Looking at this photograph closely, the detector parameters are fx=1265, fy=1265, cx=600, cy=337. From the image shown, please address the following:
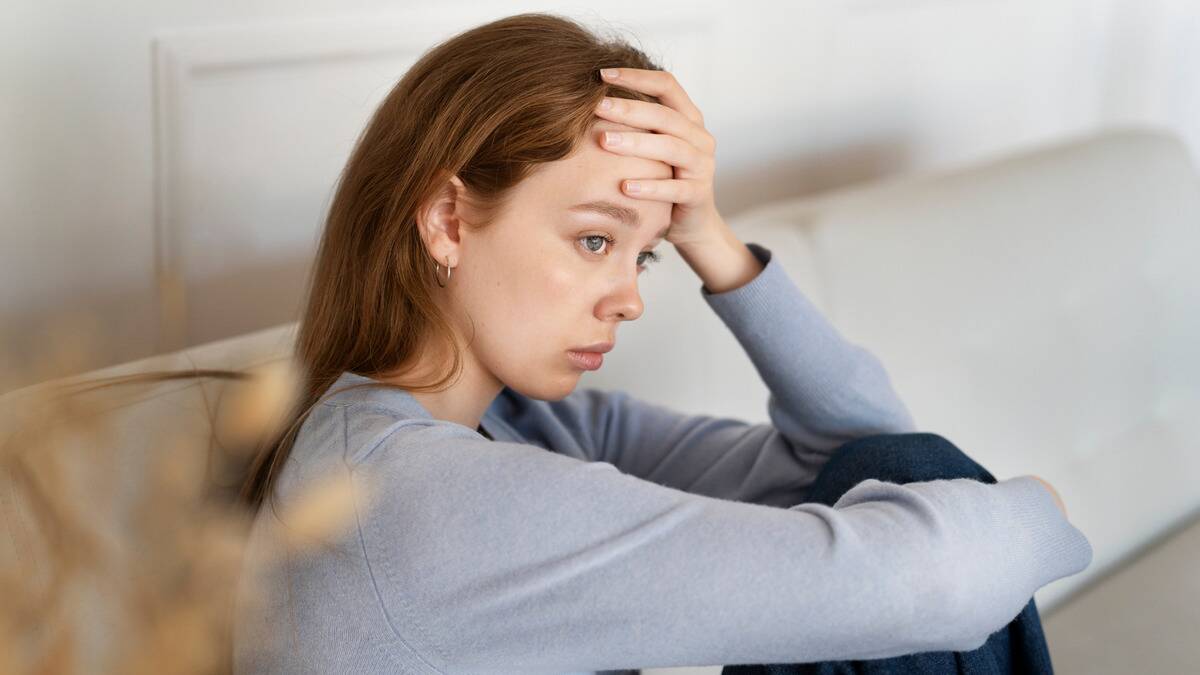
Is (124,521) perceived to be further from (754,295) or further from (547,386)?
(754,295)

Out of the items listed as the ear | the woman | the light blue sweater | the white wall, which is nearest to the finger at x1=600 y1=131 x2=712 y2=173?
the woman

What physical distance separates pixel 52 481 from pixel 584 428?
0.52 metres

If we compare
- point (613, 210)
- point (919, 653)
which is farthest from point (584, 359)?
point (919, 653)

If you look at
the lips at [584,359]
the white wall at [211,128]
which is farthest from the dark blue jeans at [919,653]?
the white wall at [211,128]

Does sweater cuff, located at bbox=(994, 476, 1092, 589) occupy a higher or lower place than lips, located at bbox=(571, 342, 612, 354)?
lower

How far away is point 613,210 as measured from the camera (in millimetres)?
1003

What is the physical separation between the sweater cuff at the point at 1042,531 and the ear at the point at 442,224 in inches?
18.5

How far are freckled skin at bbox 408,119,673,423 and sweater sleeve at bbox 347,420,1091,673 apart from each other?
187 millimetres

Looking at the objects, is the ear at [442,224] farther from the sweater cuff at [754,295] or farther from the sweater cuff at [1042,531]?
the sweater cuff at [1042,531]

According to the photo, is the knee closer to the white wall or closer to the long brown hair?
the long brown hair

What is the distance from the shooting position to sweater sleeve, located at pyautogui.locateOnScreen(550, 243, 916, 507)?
123 centimetres

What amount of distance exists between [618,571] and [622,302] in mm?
295

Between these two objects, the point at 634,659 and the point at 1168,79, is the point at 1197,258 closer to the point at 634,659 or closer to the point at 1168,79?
the point at 1168,79

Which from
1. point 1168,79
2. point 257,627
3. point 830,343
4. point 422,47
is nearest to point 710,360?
point 830,343
